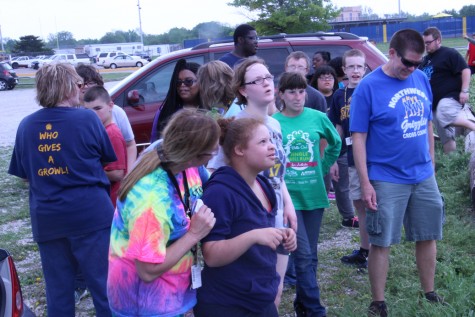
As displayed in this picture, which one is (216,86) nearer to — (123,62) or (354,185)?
(354,185)

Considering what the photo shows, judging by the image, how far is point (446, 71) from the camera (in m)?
8.71

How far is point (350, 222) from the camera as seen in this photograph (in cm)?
648

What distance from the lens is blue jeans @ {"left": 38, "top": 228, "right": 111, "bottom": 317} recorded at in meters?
3.58

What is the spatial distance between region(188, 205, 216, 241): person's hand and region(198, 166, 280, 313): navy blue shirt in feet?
0.42

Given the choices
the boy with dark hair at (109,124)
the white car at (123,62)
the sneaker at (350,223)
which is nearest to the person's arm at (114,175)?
the boy with dark hair at (109,124)

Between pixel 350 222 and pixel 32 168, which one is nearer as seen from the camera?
pixel 32 168

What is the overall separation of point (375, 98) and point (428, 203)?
82cm

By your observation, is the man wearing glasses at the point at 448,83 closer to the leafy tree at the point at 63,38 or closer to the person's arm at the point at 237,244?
the person's arm at the point at 237,244

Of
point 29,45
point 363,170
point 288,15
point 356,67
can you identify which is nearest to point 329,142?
point 363,170

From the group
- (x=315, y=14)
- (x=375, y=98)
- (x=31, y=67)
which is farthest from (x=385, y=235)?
(x=31, y=67)

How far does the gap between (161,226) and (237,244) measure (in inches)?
15.1

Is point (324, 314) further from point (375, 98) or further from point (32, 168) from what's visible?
point (32, 168)

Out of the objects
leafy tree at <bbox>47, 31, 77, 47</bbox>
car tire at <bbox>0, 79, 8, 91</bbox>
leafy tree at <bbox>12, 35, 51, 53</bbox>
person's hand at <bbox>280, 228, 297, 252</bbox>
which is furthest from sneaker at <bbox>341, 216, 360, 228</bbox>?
leafy tree at <bbox>47, 31, 77, 47</bbox>

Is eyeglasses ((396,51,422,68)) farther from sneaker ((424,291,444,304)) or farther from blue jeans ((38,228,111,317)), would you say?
blue jeans ((38,228,111,317))
